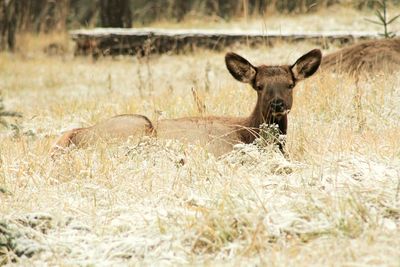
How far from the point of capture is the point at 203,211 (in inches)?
193

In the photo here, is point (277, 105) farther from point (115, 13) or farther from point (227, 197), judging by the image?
point (115, 13)

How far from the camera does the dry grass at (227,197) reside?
4566mm

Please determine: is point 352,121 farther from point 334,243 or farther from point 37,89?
point 37,89

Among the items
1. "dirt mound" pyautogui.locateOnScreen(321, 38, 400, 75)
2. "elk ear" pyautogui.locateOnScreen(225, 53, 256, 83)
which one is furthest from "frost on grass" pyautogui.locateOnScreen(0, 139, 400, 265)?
"dirt mound" pyautogui.locateOnScreen(321, 38, 400, 75)

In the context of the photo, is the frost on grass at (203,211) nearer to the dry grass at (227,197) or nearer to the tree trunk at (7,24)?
the dry grass at (227,197)

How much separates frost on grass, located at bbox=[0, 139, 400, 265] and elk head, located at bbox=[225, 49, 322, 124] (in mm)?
681

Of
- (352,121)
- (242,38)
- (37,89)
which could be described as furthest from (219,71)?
(352,121)

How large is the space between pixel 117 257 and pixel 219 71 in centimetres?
835

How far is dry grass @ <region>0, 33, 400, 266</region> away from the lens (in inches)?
180

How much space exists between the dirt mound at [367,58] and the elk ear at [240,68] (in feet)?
7.14

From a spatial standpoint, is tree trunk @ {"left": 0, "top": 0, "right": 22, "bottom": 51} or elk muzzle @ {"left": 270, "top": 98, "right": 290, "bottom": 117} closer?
elk muzzle @ {"left": 270, "top": 98, "right": 290, "bottom": 117}

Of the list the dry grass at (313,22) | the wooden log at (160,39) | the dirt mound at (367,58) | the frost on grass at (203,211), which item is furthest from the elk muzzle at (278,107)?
the dry grass at (313,22)

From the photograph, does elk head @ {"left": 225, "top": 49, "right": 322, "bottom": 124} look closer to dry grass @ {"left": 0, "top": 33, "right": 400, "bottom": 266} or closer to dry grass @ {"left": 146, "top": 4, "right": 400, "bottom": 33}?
dry grass @ {"left": 0, "top": 33, "right": 400, "bottom": 266}

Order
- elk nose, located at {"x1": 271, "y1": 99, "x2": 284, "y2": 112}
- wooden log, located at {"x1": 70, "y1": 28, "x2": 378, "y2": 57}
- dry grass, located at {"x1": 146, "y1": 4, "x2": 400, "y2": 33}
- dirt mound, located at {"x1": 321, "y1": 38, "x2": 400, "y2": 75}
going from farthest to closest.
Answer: dry grass, located at {"x1": 146, "y1": 4, "x2": 400, "y2": 33}
wooden log, located at {"x1": 70, "y1": 28, "x2": 378, "y2": 57}
dirt mound, located at {"x1": 321, "y1": 38, "x2": 400, "y2": 75}
elk nose, located at {"x1": 271, "y1": 99, "x2": 284, "y2": 112}
